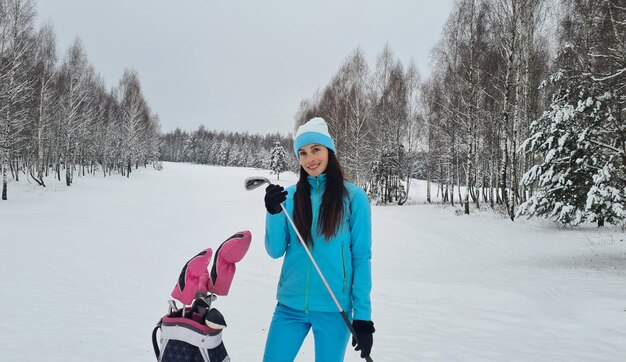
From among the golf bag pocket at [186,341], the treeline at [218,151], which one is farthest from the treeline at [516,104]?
the treeline at [218,151]

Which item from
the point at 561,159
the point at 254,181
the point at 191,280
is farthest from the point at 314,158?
the point at 561,159

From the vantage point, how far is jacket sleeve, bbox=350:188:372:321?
6.32 feet

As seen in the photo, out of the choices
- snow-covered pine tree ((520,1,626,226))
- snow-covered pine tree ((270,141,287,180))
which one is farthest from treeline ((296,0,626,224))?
snow-covered pine tree ((270,141,287,180))

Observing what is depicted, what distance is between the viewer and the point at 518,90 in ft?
48.4

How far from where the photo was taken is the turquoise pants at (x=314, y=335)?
1.93 metres

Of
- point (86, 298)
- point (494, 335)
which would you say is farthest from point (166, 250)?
point (494, 335)

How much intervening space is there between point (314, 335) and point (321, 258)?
0.40m

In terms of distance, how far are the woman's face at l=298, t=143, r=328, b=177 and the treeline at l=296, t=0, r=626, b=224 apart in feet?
24.4

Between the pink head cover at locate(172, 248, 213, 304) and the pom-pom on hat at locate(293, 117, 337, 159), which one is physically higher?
the pom-pom on hat at locate(293, 117, 337, 159)

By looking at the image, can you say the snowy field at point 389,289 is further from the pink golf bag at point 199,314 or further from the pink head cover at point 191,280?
the pink head cover at point 191,280

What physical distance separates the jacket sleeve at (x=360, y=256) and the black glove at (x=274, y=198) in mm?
395

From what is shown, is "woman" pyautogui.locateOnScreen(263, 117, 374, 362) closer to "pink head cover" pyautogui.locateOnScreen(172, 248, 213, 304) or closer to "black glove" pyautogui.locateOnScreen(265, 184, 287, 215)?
"black glove" pyautogui.locateOnScreen(265, 184, 287, 215)

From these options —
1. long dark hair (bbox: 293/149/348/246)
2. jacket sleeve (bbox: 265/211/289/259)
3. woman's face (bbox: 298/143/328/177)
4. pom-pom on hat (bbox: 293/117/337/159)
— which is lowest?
jacket sleeve (bbox: 265/211/289/259)

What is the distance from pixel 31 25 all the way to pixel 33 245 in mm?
16024
